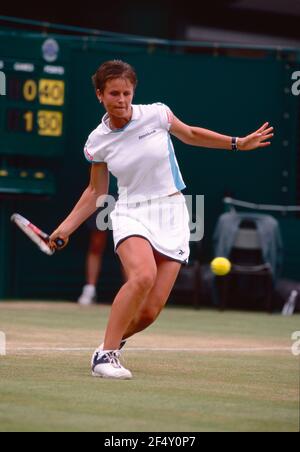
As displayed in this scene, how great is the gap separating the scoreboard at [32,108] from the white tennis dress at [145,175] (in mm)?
6894

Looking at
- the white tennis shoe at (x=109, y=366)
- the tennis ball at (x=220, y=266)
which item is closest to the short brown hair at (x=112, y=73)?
the white tennis shoe at (x=109, y=366)

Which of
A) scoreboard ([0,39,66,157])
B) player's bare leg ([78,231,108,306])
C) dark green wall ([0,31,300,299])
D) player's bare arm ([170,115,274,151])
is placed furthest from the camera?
dark green wall ([0,31,300,299])

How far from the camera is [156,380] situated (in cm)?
666

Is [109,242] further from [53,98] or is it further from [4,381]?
[4,381]

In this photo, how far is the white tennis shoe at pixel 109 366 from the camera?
661 cm

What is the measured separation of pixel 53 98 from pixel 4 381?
310 inches

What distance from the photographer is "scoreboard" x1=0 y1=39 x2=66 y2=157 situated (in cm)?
1366

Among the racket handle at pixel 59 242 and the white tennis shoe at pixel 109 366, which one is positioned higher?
the racket handle at pixel 59 242

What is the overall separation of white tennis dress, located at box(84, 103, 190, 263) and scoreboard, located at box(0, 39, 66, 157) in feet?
22.6

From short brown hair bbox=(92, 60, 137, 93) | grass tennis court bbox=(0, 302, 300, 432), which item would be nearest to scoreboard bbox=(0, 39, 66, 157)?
grass tennis court bbox=(0, 302, 300, 432)

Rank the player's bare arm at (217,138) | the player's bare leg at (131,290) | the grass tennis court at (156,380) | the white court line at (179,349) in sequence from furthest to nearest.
Answer: the white court line at (179,349)
the player's bare arm at (217,138)
the player's bare leg at (131,290)
the grass tennis court at (156,380)

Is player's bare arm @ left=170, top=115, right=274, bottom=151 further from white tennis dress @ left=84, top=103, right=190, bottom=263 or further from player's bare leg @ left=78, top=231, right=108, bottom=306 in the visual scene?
player's bare leg @ left=78, top=231, right=108, bottom=306

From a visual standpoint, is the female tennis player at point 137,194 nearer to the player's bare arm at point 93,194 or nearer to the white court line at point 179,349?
the player's bare arm at point 93,194
